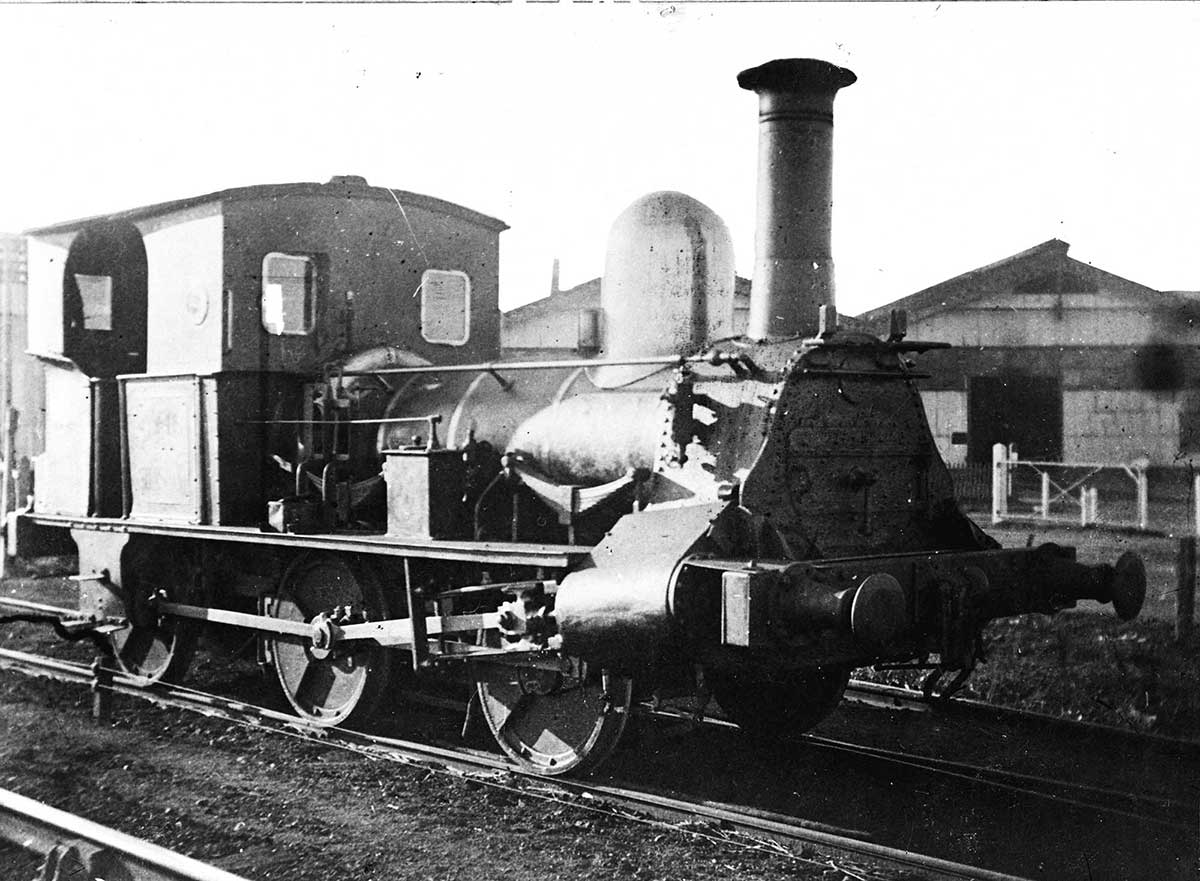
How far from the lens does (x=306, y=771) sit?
5.88m

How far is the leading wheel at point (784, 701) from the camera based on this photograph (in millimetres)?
5957

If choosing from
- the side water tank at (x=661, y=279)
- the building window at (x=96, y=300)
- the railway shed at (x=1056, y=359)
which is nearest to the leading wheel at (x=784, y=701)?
the side water tank at (x=661, y=279)

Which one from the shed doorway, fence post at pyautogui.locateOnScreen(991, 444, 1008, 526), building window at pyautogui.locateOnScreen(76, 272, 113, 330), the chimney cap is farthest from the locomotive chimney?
the shed doorway

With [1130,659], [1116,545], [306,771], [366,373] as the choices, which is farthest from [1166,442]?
[306,771]

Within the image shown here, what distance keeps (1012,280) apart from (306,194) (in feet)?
38.9

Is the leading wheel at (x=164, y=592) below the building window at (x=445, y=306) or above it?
below

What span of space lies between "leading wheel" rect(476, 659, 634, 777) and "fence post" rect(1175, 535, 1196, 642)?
16.0ft

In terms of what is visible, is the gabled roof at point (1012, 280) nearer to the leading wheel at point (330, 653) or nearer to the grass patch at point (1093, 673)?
the grass patch at point (1093, 673)

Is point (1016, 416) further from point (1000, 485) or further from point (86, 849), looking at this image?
point (86, 849)

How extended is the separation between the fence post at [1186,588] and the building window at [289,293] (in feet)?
20.7

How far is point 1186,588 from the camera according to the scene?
26.9ft

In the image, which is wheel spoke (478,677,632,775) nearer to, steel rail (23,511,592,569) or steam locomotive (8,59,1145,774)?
steam locomotive (8,59,1145,774)

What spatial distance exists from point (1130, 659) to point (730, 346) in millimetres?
4522

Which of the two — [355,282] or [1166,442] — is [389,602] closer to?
[355,282]
